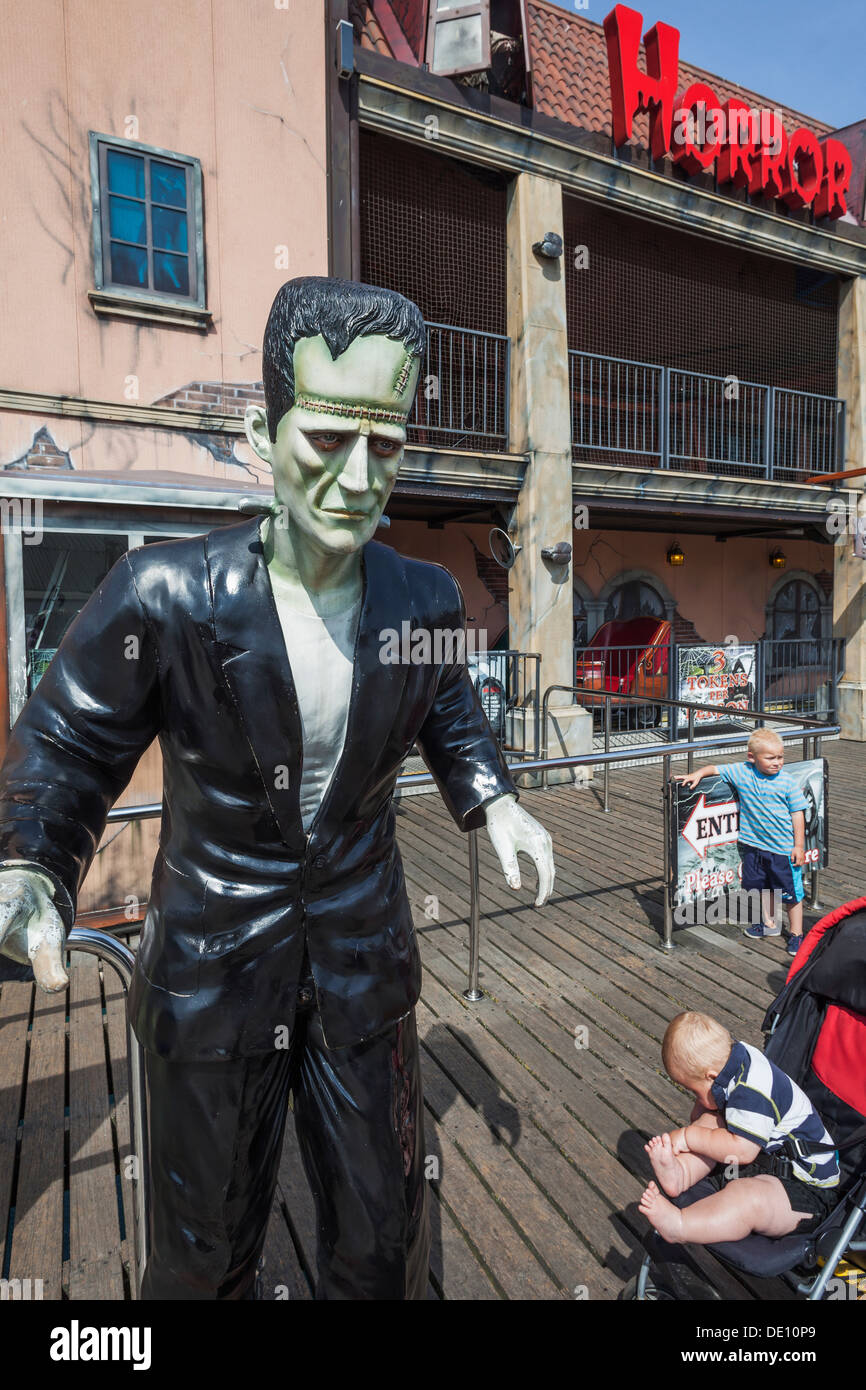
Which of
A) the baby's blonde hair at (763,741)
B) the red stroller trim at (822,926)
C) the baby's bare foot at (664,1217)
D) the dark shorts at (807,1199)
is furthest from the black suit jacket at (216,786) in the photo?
the baby's blonde hair at (763,741)

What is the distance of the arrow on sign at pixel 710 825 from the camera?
4.34 meters

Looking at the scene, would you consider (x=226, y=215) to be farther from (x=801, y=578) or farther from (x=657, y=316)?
(x=801, y=578)

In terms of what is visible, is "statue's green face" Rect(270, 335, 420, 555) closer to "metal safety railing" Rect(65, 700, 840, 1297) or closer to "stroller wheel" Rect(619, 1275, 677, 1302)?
"metal safety railing" Rect(65, 700, 840, 1297)

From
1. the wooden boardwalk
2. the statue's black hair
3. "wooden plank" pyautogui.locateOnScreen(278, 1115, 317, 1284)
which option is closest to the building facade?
the wooden boardwalk

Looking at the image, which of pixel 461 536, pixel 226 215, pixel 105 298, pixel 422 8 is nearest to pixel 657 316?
pixel 461 536

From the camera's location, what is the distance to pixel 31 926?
115cm

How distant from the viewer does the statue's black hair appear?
1.27 m

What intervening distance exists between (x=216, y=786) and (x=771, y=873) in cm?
385

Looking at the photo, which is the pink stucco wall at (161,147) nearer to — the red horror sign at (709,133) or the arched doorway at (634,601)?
the red horror sign at (709,133)

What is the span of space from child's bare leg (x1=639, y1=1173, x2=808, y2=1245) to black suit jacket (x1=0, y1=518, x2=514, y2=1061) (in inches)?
41.0

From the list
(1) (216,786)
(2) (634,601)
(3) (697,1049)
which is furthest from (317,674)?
(2) (634,601)

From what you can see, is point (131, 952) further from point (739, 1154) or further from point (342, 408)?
point (739, 1154)

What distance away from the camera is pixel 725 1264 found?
226 centimetres

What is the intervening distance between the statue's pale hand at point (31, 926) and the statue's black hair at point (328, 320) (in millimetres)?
830
